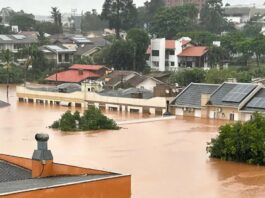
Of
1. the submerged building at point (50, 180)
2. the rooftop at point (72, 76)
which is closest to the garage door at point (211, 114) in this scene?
the rooftop at point (72, 76)

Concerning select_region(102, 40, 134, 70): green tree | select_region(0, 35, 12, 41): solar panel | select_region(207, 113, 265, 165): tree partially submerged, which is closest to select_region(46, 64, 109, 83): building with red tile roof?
select_region(102, 40, 134, 70): green tree

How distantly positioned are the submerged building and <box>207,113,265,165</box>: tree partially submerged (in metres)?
9.70

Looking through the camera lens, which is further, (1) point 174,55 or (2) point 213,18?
(2) point 213,18

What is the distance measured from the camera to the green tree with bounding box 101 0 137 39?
69375 mm

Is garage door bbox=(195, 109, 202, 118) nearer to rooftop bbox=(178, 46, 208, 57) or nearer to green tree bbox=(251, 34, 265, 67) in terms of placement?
rooftop bbox=(178, 46, 208, 57)

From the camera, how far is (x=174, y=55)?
188ft

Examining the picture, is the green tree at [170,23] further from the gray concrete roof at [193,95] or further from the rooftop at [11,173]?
the rooftop at [11,173]

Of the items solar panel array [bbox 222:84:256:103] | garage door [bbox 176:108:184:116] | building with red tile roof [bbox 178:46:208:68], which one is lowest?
garage door [bbox 176:108:184:116]

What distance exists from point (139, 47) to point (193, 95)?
67.7ft

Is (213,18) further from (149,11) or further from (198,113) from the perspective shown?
(198,113)

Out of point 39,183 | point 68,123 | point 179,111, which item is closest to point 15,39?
point 179,111

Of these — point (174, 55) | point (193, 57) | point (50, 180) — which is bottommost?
point (50, 180)

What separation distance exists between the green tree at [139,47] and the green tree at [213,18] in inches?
1003

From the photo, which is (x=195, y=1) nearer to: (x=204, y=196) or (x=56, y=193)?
(x=204, y=196)
